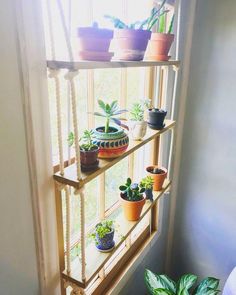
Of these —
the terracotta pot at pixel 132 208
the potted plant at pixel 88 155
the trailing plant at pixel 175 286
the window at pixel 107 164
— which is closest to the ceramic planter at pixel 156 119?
the window at pixel 107 164

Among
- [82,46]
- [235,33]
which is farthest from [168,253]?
[82,46]

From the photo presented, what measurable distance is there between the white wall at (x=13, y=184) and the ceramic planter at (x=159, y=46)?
2.20 ft

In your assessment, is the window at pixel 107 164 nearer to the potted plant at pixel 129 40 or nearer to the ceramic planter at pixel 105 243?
the ceramic planter at pixel 105 243

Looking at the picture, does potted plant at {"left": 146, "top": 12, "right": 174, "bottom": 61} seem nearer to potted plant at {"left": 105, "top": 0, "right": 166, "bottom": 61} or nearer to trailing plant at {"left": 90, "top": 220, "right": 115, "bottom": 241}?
potted plant at {"left": 105, "top": 0, "right": 166, "bottom": 61}

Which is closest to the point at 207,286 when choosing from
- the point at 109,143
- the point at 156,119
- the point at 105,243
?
the point at 105,243

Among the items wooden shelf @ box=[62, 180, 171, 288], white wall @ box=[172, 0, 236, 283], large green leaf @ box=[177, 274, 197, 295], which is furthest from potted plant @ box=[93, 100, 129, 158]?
large green leaf @ box=[177, 274, 197, 295]

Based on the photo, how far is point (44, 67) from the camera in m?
0.67

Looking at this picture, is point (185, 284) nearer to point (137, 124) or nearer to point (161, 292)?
point (161, 292)

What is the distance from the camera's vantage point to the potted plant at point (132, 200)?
116 cm

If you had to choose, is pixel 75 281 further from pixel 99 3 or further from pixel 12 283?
pixel 99 3

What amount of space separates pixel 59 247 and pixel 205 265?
1.26 meters

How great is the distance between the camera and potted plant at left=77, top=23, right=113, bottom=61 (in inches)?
28.5

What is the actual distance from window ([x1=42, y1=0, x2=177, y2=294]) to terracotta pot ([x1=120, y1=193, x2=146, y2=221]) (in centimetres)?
3

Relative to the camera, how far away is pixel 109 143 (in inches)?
34.6
